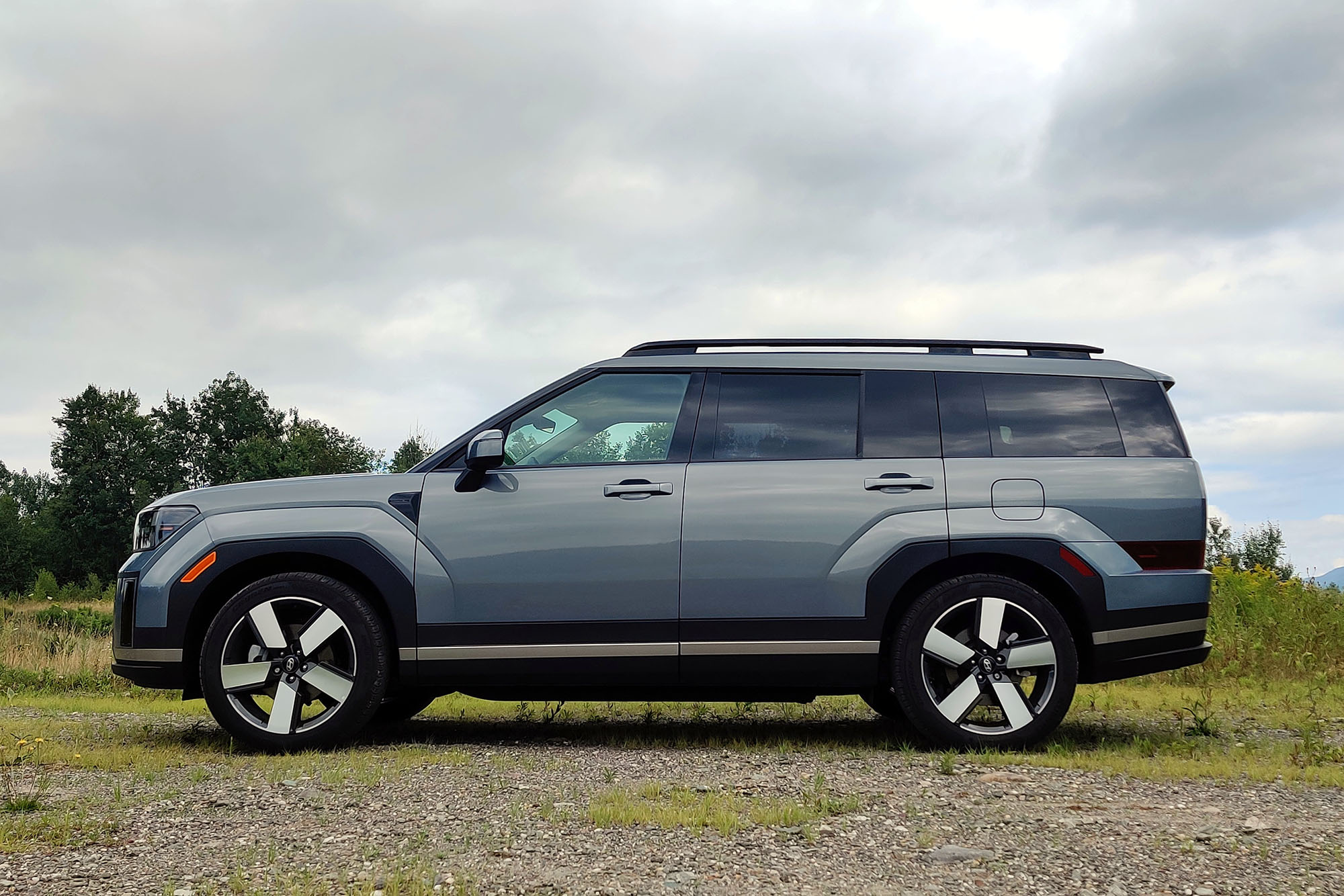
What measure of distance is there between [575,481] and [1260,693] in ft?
20.5

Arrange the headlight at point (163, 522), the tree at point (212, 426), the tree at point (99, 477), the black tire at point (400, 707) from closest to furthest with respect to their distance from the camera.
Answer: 1. the headlight at point (163, 522)
2. the black tire at point (400, 707)
3. the tree at point (99, 477)
4. the tree at point (212, 426)

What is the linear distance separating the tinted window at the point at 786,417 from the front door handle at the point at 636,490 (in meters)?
0.33

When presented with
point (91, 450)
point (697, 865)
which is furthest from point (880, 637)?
point (91, 450)

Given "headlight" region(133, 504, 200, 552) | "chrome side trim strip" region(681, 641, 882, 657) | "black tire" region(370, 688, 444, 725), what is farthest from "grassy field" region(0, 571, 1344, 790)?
"headlight" region(133, 504, 200, 552)

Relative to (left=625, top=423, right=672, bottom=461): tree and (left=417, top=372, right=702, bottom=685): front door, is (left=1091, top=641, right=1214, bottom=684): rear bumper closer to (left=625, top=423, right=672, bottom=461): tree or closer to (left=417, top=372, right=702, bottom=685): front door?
A: (left=417, top=372, right=702, bottom=685): front door

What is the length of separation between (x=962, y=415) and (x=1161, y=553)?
1222 mm

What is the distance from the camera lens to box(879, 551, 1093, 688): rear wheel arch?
5.45 meters

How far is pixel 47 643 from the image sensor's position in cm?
1332

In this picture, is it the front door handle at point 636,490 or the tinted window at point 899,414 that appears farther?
the tinted window at point 899,414

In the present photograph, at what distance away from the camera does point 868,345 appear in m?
5.79

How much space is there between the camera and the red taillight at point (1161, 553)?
5.46m

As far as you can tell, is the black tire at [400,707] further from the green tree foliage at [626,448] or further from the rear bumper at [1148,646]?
the rear bumper at [1148,646]

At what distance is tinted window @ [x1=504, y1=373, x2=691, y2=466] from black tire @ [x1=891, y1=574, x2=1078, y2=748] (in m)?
1.60

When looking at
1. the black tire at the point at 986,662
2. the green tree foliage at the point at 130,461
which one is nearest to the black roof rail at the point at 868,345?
the black tire at the point at 986,662
